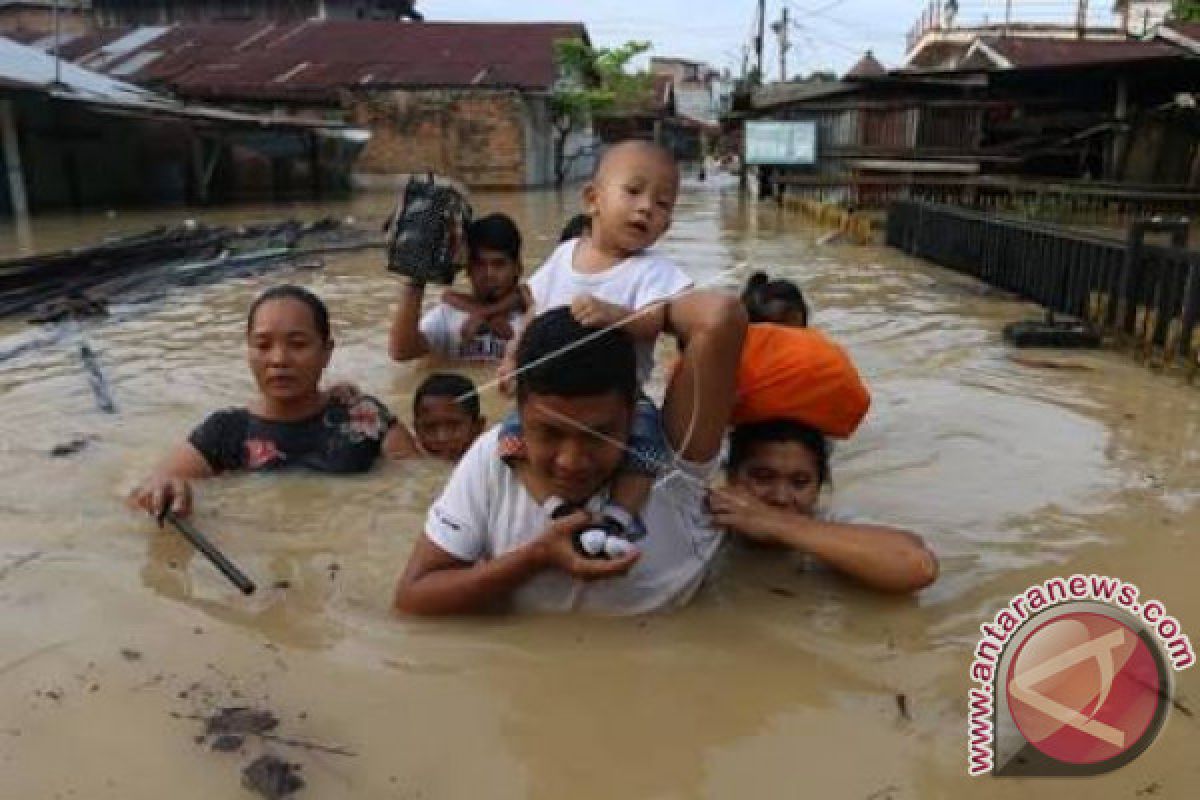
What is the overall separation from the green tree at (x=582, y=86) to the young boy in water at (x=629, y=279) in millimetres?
28263

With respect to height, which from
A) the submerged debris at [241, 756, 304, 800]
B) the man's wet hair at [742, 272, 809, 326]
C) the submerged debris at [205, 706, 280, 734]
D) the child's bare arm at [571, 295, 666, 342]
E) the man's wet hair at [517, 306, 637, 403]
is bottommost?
the submerged debris at [205, 706, 280, 734]

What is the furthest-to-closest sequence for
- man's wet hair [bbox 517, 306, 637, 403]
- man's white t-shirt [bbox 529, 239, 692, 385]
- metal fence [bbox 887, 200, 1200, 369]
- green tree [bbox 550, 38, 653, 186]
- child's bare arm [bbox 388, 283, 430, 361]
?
1. green tree [bbox 550, 38, 653, 186]
2. metal fence [bbox 887, 200, 1200, 369]
3. child's bare arm [bbox 388, 283, 430, 361]
4. man's white t-shirt [bbox 529, 239, 692, 385]
5. man's wet hair [bbox 517, 306, 637, 403]

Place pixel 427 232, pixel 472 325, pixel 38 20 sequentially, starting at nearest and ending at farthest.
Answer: pixel 427 232 < pixel 472 325 < pixel 38 20

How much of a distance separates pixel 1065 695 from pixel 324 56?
32.5 metres

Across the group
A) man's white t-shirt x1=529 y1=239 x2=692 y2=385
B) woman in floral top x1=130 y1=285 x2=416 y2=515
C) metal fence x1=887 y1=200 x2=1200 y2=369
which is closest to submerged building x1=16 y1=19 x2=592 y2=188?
metal fence x1=887 y1=200 x2=1200 y2=369

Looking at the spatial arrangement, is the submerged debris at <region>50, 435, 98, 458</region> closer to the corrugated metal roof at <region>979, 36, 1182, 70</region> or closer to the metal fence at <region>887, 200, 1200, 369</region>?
the metal fence at <region>887, 200, 1200, 369</region>

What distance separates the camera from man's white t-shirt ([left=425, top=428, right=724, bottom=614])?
2775mm

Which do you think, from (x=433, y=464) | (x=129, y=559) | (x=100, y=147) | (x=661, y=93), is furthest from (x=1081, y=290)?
(x=661, y=93)

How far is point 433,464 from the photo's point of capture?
4.59 meters

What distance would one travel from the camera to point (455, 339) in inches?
257

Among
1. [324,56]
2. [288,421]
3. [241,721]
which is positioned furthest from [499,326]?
[324,56]

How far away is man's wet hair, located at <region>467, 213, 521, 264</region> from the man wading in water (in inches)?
133

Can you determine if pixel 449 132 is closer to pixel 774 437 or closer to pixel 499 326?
pixel 499 326

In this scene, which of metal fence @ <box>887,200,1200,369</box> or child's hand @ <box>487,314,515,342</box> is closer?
child's hand @ <box>487,314,515,342</box>
